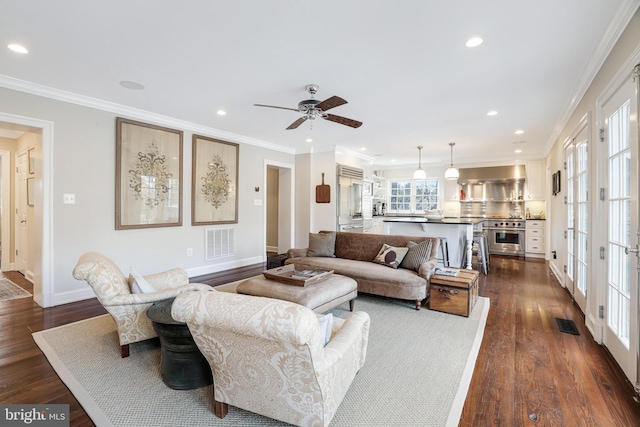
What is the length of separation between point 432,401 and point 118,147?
4655mm

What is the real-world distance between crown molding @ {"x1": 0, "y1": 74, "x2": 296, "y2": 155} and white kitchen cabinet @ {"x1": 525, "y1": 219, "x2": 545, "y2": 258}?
6.78m

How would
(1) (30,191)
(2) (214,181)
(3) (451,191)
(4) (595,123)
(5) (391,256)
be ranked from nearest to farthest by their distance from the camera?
(4) (595,123) < (5) (391,256) < (1) (30,191) < (2) (214,181) < (3) (451,191)

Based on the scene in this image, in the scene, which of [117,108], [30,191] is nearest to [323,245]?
[117,108]

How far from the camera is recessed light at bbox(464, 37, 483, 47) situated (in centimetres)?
246

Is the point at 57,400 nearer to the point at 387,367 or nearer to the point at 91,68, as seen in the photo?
the point at 387,367

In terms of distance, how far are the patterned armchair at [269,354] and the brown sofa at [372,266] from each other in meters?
2.05

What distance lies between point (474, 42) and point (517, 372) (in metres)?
2.61

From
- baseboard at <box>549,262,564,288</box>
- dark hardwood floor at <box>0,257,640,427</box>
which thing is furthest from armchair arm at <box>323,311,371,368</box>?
baseboard at <box>549,262,564,288</box>

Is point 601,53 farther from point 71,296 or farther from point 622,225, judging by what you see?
point 71,296

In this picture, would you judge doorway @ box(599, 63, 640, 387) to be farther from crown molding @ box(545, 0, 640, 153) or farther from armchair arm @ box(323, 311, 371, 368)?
armchair arm @ box(323, 311, 371, 368)

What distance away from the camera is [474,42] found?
2.50 m

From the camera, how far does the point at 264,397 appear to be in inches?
61.3

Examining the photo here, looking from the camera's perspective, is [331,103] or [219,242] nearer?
[331,103]

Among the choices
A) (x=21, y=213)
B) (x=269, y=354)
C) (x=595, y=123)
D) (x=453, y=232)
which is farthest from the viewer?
(x=21, y=213)
